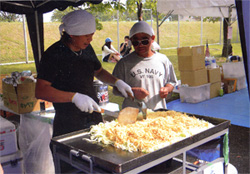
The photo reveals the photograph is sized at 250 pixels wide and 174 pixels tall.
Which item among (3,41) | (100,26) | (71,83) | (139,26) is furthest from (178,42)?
(3,41)

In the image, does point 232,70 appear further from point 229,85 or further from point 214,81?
point 214,81

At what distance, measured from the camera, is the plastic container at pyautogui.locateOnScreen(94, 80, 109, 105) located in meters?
2.44

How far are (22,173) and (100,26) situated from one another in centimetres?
149

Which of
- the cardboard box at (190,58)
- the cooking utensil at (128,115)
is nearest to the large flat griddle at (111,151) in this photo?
the cooking utensil at (128,115)

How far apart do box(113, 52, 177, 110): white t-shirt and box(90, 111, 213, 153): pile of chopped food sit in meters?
0.48

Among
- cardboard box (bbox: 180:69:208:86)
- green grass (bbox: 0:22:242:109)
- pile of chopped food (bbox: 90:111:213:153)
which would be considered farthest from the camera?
cardboard box (bbox: 180:69:208:86)

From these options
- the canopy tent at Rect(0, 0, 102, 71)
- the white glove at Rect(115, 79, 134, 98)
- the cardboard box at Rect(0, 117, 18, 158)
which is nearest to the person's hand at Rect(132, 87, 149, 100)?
the white glove at Rect(115, 79, 134, 98)

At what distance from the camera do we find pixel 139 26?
9.21ft

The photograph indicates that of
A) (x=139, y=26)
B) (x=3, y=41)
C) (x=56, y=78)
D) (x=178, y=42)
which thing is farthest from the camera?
(x=178, y=42)

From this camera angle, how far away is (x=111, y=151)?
5.98 ft

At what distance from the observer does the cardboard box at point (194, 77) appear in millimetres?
4836

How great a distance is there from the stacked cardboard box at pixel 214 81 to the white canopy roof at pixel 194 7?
1123 millimetres

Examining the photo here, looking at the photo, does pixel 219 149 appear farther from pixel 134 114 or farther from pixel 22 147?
pixel 22 147

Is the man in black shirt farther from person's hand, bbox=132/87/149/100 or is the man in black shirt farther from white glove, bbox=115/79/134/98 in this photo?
person's hand, bbox=132/87/149/100
